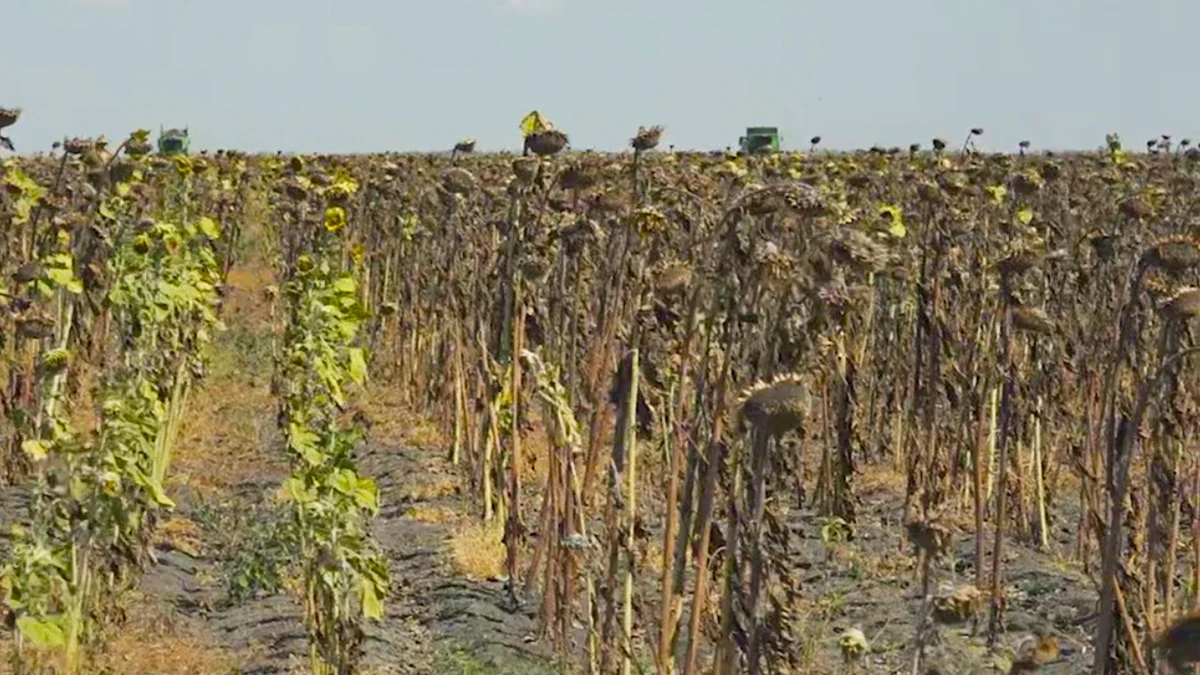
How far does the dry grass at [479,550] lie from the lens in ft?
25.8

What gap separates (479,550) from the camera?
805cm

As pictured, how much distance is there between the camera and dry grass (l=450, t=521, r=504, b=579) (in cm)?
786

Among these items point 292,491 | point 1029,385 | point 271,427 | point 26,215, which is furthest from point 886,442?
point 292,491

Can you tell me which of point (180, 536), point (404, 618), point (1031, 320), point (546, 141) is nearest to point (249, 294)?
point (180, 536)

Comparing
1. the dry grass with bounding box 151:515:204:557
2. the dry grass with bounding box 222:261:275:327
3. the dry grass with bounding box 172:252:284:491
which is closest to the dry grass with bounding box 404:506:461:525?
the dry grass with bounding box 151:515:204:557

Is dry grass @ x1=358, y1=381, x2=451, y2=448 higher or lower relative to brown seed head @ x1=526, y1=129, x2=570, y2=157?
lower

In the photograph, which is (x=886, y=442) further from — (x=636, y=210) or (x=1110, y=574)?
(x=1110, y=574)

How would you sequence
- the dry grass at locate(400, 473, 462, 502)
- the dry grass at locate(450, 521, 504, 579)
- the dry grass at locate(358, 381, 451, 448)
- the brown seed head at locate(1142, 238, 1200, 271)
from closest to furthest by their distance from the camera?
the brown seed head at locate(1142, 238, 1200, 271) → the dry grass at locate(450, 521, 504, 579) → the dry grass at locate(400, 473, 462, 502) → the dry grass at locate(358, 381, 451, 448)

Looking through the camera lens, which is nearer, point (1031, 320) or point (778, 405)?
point (778, 405)

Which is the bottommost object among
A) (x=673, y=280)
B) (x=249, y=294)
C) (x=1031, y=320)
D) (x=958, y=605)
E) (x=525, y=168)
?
(x=249, y=294)

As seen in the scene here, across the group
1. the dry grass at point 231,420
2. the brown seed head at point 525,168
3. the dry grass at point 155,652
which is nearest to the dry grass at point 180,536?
the dry grass at point 231,420

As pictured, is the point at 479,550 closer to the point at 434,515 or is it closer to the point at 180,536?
the point at 434,515

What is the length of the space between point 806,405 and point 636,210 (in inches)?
66.9

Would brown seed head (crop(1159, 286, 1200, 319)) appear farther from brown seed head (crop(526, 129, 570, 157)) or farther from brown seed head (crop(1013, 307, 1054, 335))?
brown seed head (crop(526, 129, 570, 157))
